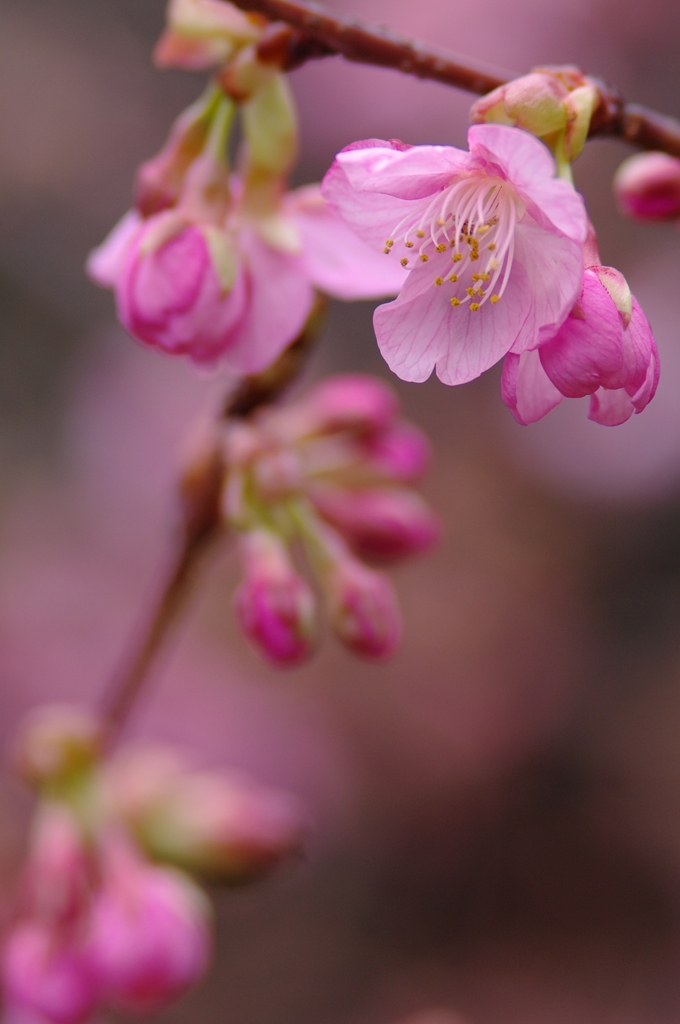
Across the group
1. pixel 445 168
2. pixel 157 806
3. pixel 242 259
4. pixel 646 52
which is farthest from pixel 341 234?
pixel 646 52

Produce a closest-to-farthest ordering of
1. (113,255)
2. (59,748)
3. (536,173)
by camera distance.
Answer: (536,173) → (113,255) → (59,748)

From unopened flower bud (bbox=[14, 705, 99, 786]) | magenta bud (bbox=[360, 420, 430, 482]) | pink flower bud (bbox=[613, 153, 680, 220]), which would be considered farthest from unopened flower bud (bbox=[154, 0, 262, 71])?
unopened flower bud (bbox=[14, 705, 99, 786])

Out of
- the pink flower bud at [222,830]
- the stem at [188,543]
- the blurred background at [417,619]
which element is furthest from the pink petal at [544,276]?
the blurred background at [417,619]

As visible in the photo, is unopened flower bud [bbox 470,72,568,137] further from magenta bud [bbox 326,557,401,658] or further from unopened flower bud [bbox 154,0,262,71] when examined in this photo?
magenta bud [bbox 326,557,401,658]

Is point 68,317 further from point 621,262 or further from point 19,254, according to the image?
point 621,262

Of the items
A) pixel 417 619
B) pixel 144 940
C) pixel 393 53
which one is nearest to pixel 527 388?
pixel 393 53

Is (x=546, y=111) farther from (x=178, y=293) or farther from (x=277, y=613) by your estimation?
(x=277, y=613)

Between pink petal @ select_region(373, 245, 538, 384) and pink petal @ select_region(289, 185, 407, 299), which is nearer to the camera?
pink petal @ select_region(373, 245, 538, 384)
